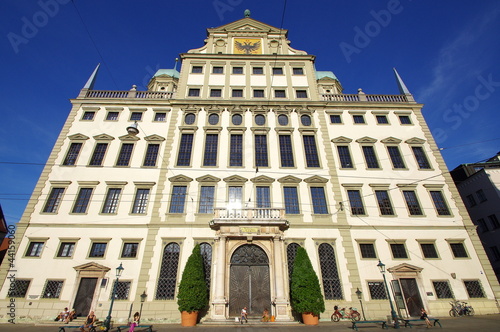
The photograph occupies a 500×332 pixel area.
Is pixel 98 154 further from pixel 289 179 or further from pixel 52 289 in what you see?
pixel 289 179

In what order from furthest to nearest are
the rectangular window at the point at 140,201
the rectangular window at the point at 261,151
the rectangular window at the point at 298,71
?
the rectangular window at the point at 298,71 < the rectangular window at the point at 261,151 < the rectangular window at the point at 140,201

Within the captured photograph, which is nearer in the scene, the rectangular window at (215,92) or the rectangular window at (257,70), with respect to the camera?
the rectangular window at (215,92)

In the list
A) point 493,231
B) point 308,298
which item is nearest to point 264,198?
point 308,298

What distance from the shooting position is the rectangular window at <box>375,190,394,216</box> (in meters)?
21.2

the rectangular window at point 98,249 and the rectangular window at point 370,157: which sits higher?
the rectangular window at point 370,157

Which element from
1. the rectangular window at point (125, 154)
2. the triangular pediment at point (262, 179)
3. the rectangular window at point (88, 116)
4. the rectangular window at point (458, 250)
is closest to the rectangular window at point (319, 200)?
the triangular pediment at point (262, 179)

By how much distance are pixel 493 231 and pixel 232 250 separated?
29.6 meters

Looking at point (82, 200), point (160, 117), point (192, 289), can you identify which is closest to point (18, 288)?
point (82, 200)

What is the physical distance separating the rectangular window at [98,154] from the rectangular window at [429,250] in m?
28.4

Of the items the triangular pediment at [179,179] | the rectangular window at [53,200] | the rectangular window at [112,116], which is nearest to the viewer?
the rectangular window at [53,200]

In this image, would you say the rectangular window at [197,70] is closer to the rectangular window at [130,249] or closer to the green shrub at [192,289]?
the rectangular window at [130,249]

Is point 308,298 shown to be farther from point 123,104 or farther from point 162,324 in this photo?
point 123,104

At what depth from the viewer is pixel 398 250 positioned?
774 inches

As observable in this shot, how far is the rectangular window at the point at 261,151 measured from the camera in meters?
23.3
